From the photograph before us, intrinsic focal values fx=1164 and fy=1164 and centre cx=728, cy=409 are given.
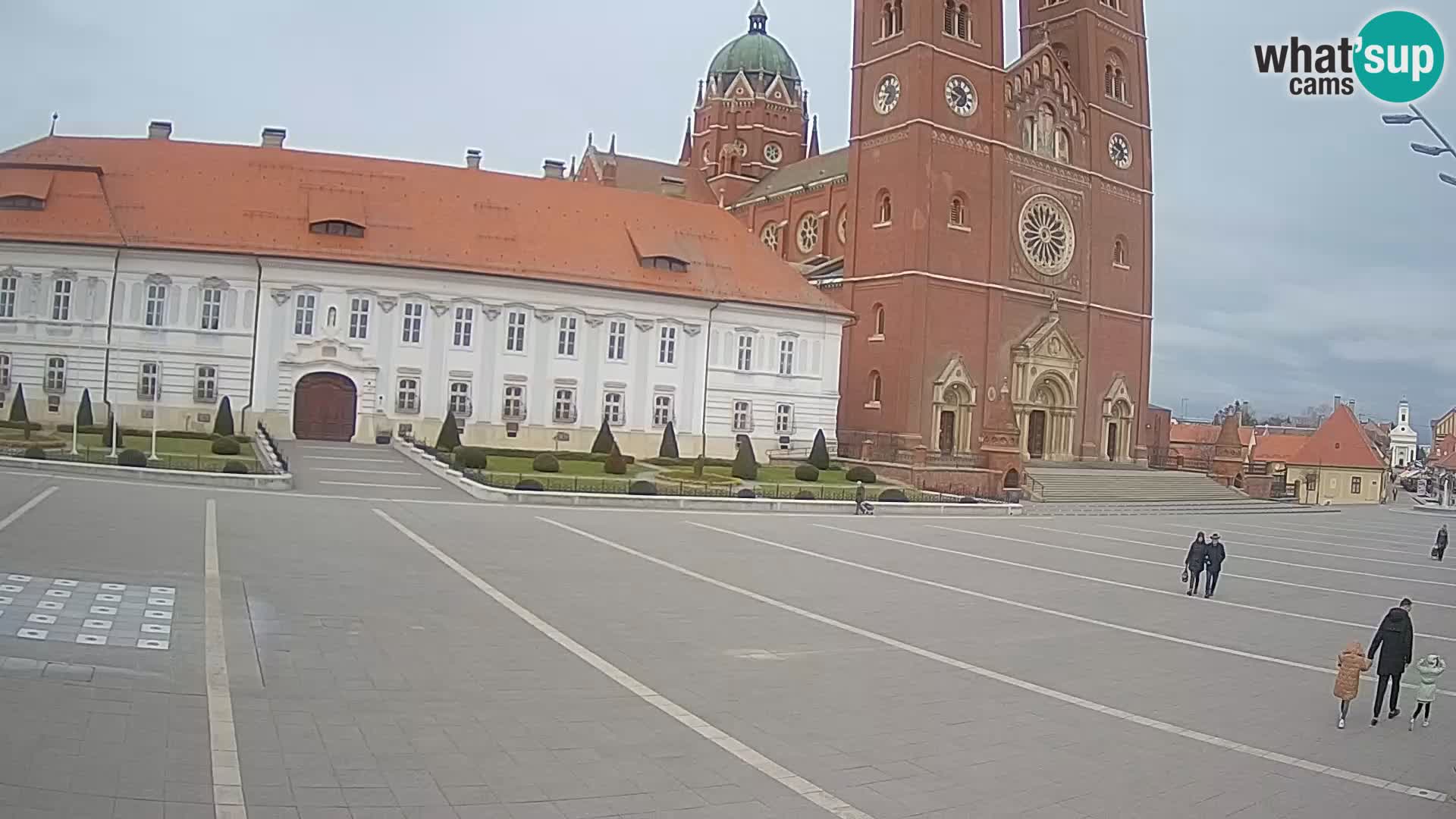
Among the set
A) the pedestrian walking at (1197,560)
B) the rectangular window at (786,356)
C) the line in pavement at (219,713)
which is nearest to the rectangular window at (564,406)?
the rectangular window at (786,356)

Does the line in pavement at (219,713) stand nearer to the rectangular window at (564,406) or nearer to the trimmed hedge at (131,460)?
the trimmed hedge at (131,460)

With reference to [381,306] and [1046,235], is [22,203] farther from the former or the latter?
[1046,235]

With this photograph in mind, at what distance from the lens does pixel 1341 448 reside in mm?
85250

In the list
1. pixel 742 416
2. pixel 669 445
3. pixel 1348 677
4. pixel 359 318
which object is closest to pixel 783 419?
pixel 742 416

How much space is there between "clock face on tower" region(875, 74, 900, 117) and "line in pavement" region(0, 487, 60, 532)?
1642 inches

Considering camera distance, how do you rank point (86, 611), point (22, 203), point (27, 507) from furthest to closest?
point (22, 203) < point (27, 507) < point (86, 611)

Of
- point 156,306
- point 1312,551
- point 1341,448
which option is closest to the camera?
point 1312,551

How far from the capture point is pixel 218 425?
40.0 meters

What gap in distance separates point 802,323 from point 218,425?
2435 cm

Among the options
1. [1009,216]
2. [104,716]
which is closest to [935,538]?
[104,716]

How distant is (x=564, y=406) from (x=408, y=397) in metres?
6.20

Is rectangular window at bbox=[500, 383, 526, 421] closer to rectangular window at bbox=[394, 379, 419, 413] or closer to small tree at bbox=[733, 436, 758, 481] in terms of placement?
rectangular window at bbox=[394, 379, 419, 413]

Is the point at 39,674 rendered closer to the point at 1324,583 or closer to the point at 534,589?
the point at 534,589

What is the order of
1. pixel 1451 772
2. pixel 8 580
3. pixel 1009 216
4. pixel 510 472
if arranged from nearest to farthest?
pixel 1451 772 → pixel 8 580 → pixel 510 472 → pixel 1009 216
